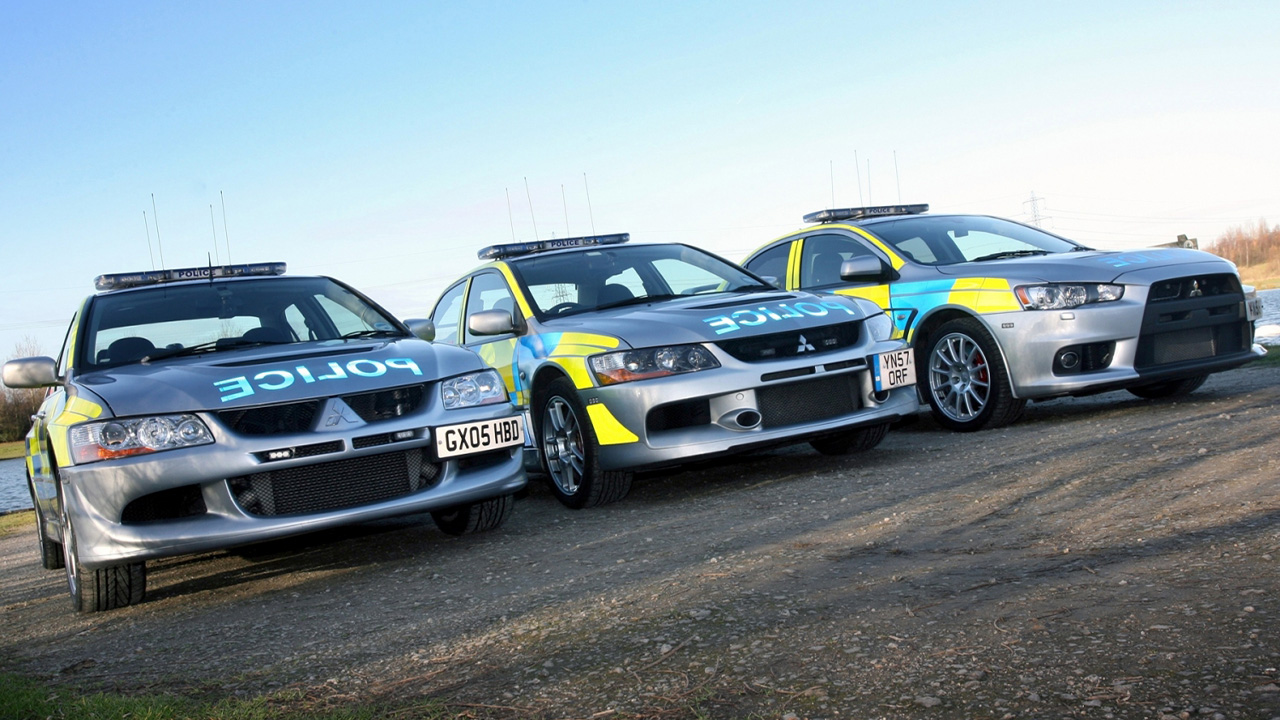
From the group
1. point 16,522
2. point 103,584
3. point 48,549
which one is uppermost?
point 103,584

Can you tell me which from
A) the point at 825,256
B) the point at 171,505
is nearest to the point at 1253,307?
the point at 825,256

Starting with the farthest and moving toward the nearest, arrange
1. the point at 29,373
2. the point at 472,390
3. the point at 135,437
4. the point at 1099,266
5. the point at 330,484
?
the point at 1099,266 → the point at 29,373 → the point at 472,390 → the point at 330,484 → the point at 135,437

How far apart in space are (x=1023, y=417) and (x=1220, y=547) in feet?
13.9

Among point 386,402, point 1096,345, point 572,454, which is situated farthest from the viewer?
point 1096,345

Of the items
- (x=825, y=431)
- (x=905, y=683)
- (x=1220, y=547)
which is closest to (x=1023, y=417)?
(x=825, y=431)

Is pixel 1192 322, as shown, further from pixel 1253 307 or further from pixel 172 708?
pixel 172 708

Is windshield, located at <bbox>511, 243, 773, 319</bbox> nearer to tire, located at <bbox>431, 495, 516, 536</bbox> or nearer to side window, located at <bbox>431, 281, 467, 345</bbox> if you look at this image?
side window, located at <bbox>431, 281, 467, 345</bbox>

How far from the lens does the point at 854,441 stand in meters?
7.18

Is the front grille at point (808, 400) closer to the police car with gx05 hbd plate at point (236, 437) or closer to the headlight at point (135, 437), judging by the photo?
the police car with gx05 hbd plate at point (236, 437)

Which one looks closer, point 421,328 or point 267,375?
point 267,375

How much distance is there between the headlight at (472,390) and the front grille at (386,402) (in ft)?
0.40

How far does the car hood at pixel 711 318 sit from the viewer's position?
612 centimetres

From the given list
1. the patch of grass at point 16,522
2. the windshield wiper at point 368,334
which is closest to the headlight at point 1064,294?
the windshield wiper at point 368,334

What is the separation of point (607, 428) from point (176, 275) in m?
2.74
